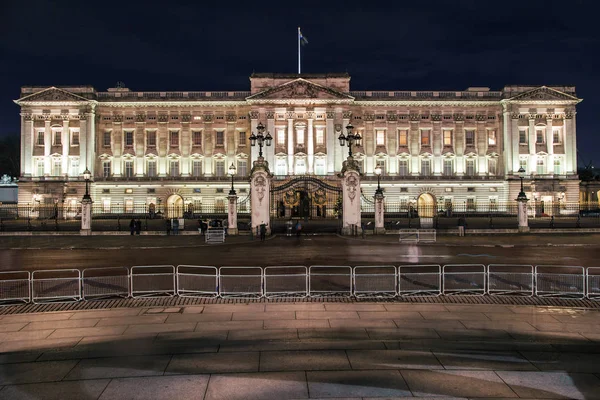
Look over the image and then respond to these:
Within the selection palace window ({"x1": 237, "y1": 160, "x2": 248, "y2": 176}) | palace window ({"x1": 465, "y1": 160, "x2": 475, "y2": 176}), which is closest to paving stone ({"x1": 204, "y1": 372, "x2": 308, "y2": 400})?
palace window ({"x1": 237, "y1": 160, "x2": 248, "y2": 176})

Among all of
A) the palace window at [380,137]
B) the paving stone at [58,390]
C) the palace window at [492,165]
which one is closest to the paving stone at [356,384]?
the paving stone at [58,390]

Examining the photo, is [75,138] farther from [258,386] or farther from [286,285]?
[258,386]

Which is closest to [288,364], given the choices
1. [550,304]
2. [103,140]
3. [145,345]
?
[145,345]

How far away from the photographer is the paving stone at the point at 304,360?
297 inches

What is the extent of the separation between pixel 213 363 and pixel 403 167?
62699mm

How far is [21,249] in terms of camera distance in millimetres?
24875

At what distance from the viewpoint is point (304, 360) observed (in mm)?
7859

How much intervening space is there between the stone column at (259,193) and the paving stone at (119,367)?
22.6m

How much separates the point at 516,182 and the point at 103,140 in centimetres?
6126

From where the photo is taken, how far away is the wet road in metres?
18.7

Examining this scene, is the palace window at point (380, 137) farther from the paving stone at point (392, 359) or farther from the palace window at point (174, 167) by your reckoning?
the paving stone at point (392, 359)

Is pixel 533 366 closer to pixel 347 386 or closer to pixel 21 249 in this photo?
pixel 347 386

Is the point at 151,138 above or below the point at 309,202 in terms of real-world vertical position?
above

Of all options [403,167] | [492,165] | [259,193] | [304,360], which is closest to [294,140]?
[403,167]
